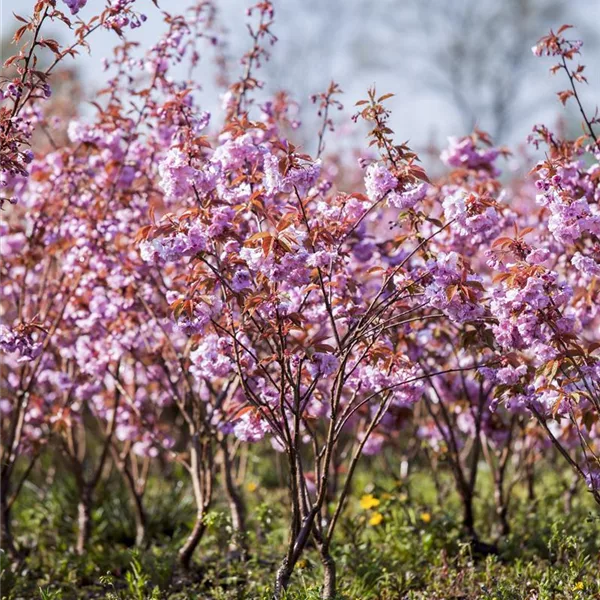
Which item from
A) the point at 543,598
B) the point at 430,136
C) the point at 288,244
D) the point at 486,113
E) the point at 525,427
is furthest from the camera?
the point at 486,113

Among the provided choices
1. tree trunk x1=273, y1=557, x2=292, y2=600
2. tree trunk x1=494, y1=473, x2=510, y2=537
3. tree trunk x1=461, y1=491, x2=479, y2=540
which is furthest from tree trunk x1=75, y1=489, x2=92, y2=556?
tree trunk x1=494, y1=473, x2=510, y2=537

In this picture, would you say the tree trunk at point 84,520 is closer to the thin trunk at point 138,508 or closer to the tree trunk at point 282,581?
the thin trunk at point 138,508

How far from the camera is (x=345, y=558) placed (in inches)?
167

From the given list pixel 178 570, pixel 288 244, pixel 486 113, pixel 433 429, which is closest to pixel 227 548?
pixel 178 570

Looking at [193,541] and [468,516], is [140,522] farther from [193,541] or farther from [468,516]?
[468,516]

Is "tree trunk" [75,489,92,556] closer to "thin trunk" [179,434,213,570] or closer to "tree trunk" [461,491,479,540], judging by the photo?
"thin trunk" [179,434,213,570]

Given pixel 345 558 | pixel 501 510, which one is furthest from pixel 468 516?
pixel 345 558

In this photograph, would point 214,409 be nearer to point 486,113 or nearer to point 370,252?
point 370,252

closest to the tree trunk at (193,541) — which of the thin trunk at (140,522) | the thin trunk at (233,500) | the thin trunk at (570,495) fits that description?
the thin trunk at (233,500)

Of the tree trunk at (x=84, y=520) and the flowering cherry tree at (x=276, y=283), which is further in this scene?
the tree trunk at (x=84, y=520)

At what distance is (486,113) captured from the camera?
25.1 m

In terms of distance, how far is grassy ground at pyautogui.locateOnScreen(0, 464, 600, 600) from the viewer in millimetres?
3689

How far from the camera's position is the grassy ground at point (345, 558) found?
3.69 m

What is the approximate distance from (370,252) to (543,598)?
1.83 m
